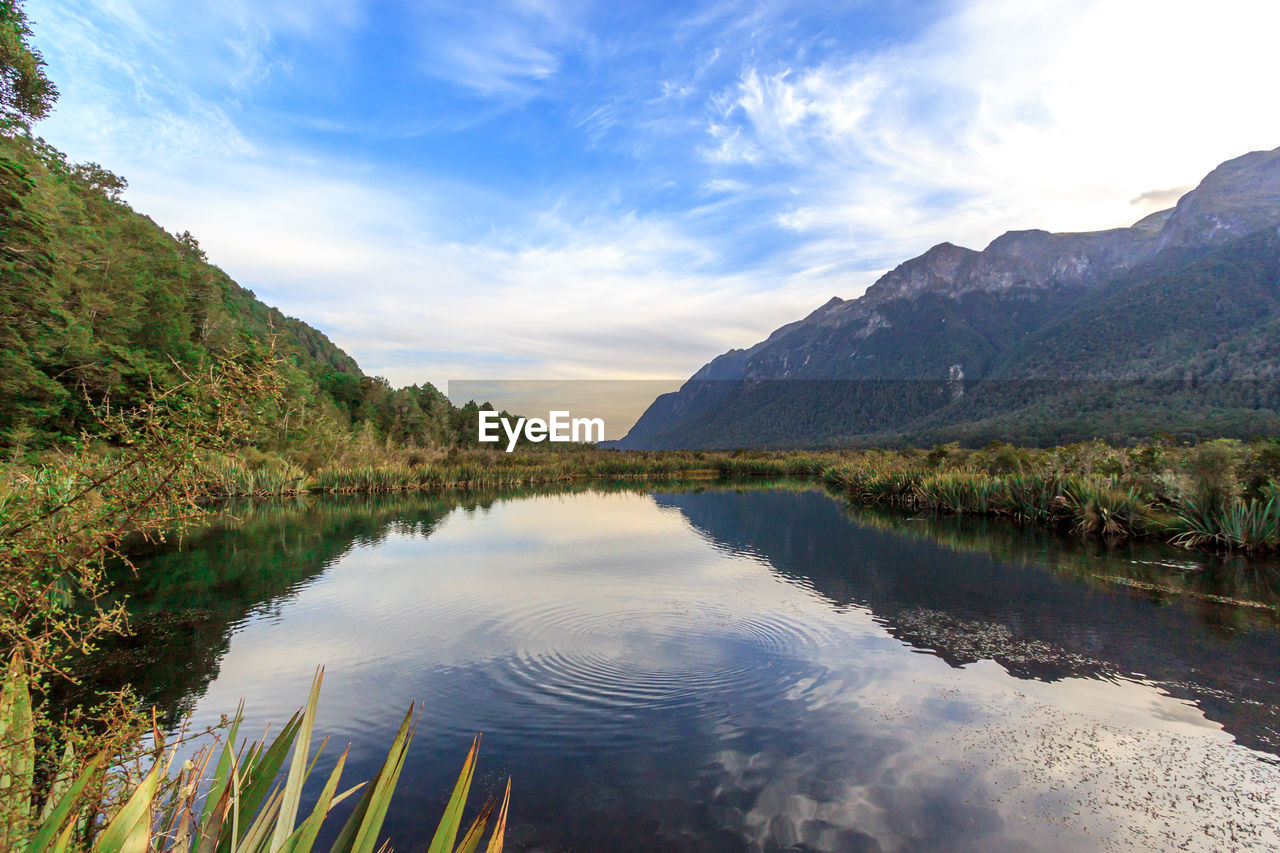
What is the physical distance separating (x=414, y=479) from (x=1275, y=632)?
31880 mm

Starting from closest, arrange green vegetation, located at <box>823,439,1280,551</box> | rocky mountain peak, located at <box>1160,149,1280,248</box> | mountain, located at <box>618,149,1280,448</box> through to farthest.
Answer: green vegetation, located at <box>823,439,1280,551</box> < mountain, located at <box>618,149,1280,448</box> < rocky mountain peak, located at <box>1160,149,1280,248</box>

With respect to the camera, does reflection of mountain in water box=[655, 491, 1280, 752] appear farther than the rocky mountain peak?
No

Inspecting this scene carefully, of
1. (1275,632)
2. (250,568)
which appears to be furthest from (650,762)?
(250,568)

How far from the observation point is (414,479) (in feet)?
105

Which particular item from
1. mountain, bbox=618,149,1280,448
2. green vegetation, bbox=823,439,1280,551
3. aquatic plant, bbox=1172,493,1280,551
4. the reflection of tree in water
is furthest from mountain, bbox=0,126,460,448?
mountain, bbox=618,149,1280,448

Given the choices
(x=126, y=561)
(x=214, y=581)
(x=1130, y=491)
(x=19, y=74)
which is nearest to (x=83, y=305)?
(x=19, y=74)

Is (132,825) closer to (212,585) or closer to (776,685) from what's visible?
(776,685)

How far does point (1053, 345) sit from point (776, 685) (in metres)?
110

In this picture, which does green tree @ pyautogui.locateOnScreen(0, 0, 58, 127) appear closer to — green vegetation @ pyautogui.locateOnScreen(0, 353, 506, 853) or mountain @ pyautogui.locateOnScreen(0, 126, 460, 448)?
mountain @ pyautogui.locateOnScreen(0, 126, 460, 448)

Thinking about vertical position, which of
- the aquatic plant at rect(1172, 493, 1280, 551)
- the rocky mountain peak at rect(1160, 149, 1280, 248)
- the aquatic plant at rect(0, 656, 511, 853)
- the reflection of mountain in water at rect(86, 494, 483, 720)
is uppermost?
the rocky mountain peak at rect(1160, 149, 1280, 248)

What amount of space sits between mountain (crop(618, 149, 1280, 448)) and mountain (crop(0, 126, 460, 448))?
62422 mm

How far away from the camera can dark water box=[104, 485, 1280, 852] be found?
3.70 metres

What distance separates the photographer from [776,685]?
570 centimetres

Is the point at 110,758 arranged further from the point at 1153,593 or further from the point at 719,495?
the point at 719,495
